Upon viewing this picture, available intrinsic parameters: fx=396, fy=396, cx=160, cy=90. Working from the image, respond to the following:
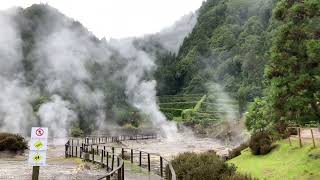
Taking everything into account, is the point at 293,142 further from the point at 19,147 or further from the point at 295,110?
the point at 19,147

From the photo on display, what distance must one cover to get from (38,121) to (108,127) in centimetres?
1803

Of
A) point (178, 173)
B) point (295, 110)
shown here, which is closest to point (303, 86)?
point (295, 110)

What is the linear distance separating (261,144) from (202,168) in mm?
9884

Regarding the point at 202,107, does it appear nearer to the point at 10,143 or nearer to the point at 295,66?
the point at 10,143

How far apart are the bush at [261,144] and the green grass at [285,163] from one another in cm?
38

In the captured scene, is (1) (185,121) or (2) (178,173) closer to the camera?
(2) (178,173)

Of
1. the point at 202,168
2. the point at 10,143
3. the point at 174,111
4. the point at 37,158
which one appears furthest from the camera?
the point at 174,111

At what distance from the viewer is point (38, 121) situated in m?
63.7

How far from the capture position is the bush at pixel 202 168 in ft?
45.4

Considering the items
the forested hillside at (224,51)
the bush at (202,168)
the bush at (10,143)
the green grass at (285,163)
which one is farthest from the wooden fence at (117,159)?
the forested hillside at (224,51)

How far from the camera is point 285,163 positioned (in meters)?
18.7

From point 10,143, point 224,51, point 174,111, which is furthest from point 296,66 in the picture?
point 224,51

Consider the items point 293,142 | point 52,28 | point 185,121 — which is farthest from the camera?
point 52,28

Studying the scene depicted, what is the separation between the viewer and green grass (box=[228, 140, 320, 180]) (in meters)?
16.7
